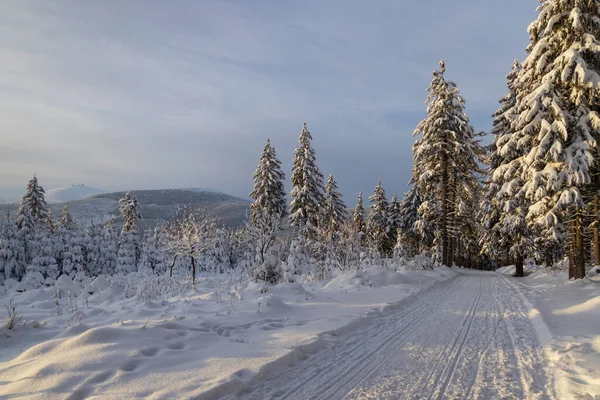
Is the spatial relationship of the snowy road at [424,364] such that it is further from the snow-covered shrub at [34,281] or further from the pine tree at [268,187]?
the snow-covered shrub at [34,281]

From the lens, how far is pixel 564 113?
1374 centimetres

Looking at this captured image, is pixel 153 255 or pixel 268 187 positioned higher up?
pixel 268 187

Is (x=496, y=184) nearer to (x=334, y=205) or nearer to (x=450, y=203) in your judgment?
(x=450, y=203)

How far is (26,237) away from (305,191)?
3133 centimetres

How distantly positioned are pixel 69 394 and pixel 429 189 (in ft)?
89.8

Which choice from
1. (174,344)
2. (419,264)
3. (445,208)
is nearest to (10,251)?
(419,264)

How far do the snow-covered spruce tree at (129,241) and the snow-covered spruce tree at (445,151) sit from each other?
130 feet

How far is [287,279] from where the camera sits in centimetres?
1444

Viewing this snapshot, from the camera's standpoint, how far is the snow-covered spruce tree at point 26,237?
3822cm

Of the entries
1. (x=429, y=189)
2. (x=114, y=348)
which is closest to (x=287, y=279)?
(x=114, y=348)

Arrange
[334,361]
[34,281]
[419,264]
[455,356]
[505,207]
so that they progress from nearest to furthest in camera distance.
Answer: [334,361], [455,356], [419,264], [505,207], [34,281]

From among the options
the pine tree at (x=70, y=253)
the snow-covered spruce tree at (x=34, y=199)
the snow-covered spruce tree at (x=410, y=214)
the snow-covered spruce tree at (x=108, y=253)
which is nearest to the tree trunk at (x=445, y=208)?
the snow-covered spruce tree at (x=410, y=214)

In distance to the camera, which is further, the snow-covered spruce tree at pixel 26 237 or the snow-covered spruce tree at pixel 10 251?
the snow-covered spruce tree at pixel 26 237

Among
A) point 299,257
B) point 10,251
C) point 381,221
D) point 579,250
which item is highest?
point 381,221
